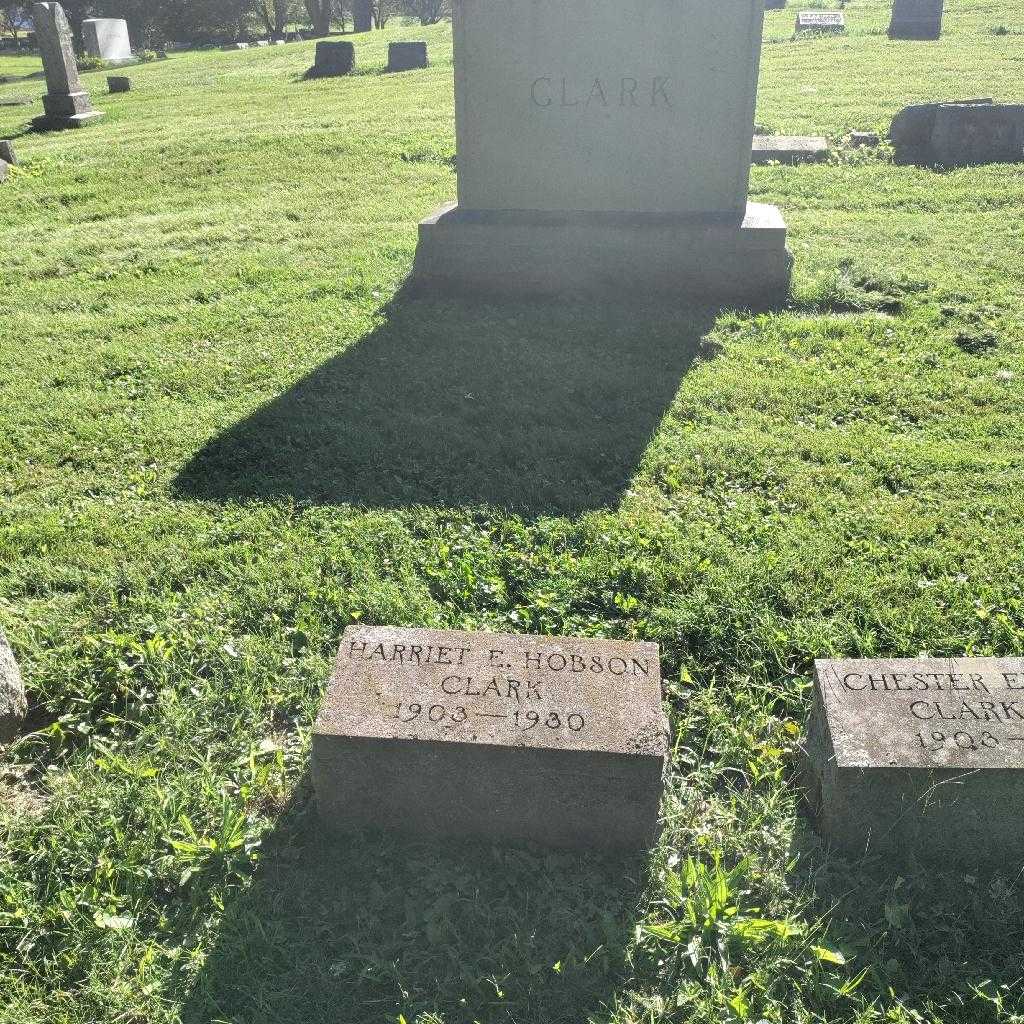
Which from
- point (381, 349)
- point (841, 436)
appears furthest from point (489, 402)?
point (841, 436)

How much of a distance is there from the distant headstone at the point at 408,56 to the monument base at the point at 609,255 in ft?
55.4

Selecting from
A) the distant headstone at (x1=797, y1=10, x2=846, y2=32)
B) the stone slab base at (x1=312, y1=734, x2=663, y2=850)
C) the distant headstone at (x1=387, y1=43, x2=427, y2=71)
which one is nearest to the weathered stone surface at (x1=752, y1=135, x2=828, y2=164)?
the stone slab base at (x1=312, y1=734, x2=663, y2=850)

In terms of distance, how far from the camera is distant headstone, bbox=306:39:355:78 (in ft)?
71.6

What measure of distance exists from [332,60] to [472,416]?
19.9 metres

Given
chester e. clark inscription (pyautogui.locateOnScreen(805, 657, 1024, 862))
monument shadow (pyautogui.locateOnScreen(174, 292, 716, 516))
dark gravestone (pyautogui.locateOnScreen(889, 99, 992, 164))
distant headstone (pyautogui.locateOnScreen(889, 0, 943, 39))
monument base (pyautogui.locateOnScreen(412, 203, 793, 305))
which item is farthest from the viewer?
distant headstone (pyautogui.locateOnScreen(889, 0, 943, 39))

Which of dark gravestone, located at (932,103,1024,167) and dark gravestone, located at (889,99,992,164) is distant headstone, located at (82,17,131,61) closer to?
dark gravestone, located at (889,99,992,164)

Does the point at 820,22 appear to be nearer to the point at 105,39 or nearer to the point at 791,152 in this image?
the point at 791,152

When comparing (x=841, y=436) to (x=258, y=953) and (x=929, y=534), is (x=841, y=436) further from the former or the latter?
(x=258, y=953)

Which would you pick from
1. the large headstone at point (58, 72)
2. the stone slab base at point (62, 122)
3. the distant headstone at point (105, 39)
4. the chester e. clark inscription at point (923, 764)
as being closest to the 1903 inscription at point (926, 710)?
the chester e. clark inscription at point (923, 764)

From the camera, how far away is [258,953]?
2.42m

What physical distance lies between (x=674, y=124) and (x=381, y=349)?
2796mm

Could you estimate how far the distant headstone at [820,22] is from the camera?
22062 millimetres

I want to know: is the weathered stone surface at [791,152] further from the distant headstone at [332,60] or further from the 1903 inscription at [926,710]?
the distant headstone at [332,60]

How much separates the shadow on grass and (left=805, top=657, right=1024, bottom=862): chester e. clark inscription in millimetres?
626
